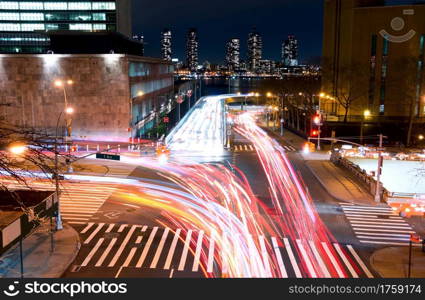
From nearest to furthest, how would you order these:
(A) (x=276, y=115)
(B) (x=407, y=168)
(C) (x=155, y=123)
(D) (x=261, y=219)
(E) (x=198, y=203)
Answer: (D) (x=261, y=219) → (E) (x=198, y=203) → (B) (x=407, y=168) → (C) (x=155, y=123) → (A) (x=276, y=115)

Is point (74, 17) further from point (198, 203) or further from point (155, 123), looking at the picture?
point (198, 203)

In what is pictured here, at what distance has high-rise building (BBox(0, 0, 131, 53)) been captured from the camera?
102 meters

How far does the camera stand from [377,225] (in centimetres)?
2705

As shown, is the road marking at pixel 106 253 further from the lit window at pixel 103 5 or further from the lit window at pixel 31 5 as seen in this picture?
the lit window at pixel 31 5

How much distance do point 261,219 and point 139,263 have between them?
9628 mm

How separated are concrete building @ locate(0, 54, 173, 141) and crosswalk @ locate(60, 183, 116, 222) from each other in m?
23.9

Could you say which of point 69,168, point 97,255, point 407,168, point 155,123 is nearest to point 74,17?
point 155,123

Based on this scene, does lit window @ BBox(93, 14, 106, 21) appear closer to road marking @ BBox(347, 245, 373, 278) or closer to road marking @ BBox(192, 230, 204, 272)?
road marking @ BBox(192, 230, 204, 272)

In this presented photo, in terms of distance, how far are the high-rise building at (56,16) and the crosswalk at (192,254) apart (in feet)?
281

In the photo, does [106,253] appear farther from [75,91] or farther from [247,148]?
[75,91]

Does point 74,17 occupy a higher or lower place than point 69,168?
higher

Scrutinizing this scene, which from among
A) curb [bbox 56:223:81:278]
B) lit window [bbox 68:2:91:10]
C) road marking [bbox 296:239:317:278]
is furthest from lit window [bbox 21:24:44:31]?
road marking [bbox 296:239:317:278]

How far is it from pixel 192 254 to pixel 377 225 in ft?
41.8

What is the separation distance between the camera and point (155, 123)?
78.5 meters
